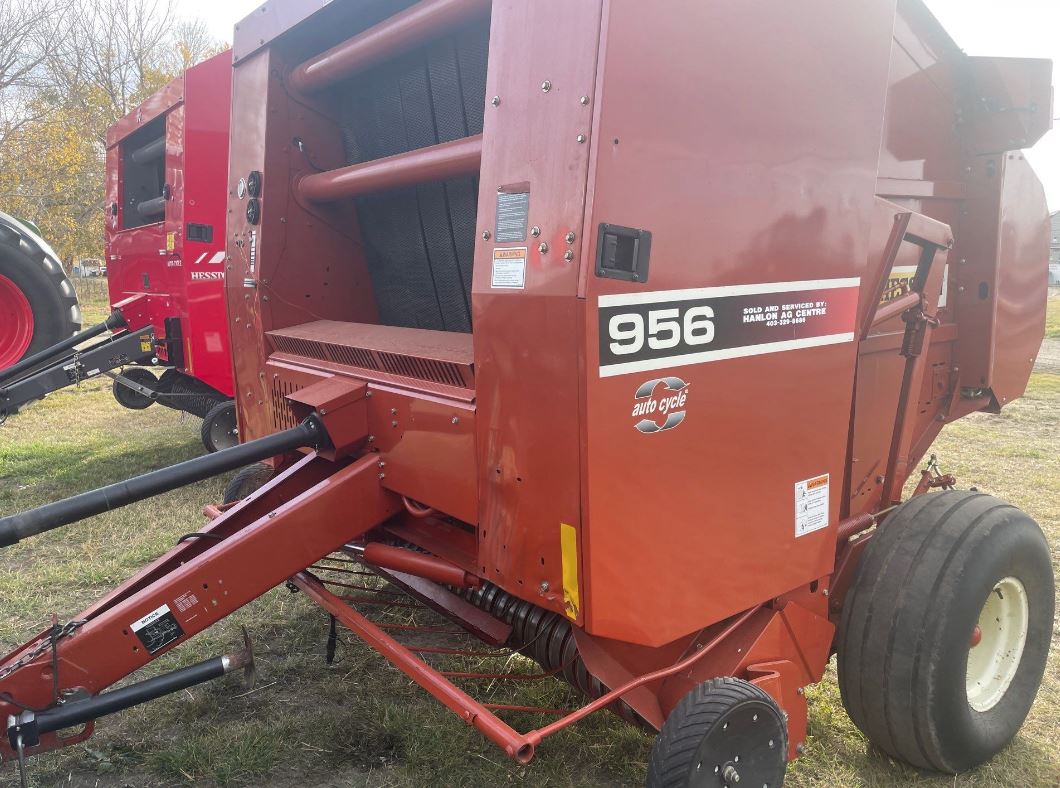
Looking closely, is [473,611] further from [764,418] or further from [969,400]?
[969,400]

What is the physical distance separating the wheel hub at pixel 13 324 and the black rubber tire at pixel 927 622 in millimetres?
7232

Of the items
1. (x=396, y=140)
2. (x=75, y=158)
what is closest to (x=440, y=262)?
(x=396, y=140)

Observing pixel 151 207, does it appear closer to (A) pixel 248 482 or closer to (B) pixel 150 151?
(B) pixel 150 151

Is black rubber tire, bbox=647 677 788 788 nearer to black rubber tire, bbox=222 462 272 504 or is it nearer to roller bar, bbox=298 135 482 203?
roller bar, bbox=298 135 482 203

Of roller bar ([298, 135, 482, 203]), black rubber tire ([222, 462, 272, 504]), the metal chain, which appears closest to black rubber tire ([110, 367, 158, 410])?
black rubber tire ([222, 462, 272, 504])

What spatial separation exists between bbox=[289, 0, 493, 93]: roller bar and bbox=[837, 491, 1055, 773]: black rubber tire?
190cm

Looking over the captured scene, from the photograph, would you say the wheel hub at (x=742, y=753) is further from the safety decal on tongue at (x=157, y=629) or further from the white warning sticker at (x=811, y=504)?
the safety decal on tongue at (x=157, y=629)

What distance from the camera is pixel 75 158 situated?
18.5 metres

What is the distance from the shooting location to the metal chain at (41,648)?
1.95 metres

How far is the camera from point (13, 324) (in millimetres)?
7180

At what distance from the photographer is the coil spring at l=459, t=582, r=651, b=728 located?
2.34m

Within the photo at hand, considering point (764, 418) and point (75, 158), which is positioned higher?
point (75, 158)

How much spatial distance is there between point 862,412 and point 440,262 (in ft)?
4.88

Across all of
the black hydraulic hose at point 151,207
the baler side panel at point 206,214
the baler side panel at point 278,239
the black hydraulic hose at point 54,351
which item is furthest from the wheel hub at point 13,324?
the baler side panel at point 278,239
